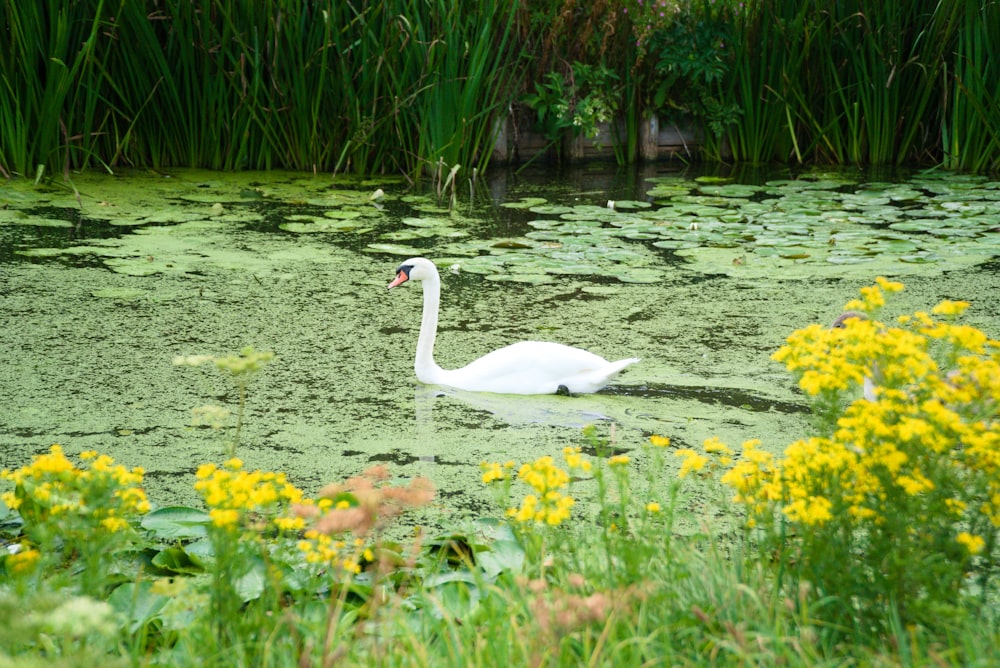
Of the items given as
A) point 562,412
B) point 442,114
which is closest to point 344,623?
point 562,412

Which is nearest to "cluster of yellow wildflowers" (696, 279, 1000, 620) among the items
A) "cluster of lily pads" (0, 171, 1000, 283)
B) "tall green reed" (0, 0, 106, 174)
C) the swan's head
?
the swan's head

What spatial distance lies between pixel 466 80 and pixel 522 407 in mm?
3161

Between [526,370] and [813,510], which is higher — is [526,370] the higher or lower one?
the lower one

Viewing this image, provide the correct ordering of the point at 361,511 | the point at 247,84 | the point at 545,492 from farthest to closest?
1. the point at 247,84
2. the point at 545,492
3. the point at 361,511

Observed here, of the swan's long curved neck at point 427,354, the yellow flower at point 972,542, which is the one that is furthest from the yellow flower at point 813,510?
the swan's long curved neck at point 427,354

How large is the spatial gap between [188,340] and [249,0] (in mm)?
2697

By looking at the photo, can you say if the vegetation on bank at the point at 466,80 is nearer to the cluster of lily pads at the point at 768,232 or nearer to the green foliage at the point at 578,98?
the green foliage at the point at 578,98

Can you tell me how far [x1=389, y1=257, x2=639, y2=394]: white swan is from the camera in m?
3.42

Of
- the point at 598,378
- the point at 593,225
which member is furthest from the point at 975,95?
the point at 598,378

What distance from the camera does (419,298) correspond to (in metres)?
4.44

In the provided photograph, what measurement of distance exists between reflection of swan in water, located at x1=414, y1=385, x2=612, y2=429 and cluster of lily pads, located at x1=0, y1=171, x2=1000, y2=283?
1177 millimetres

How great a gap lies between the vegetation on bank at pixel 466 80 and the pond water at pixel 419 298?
27 centimetres

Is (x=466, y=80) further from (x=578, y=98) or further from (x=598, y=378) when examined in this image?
(x=598, y=378)

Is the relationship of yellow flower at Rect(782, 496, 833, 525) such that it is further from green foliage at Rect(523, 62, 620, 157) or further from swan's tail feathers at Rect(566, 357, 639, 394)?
green foliage at Rect(523, 62, 620, 157)
